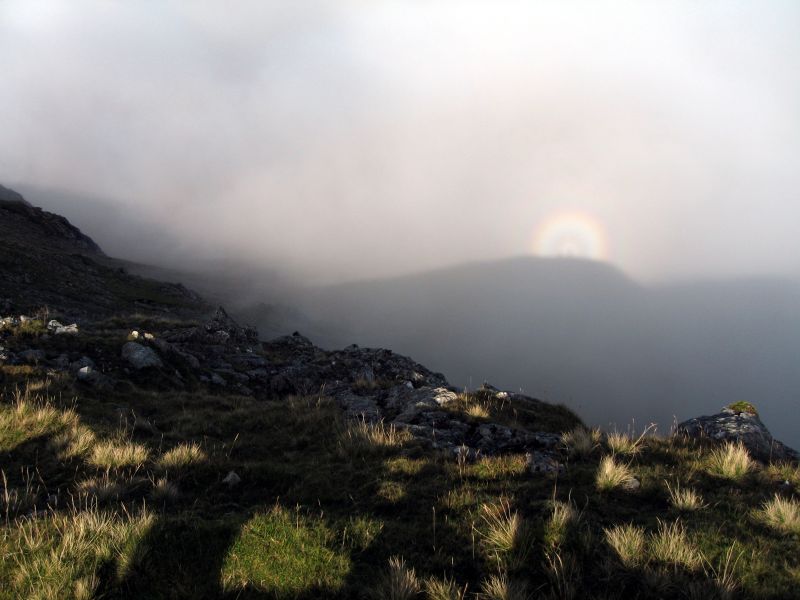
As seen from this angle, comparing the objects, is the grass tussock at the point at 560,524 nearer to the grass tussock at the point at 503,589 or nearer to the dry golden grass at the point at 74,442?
the grass tussock at the point at 503,589

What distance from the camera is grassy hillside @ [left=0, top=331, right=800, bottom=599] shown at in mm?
5262

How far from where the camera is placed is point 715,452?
400 inches

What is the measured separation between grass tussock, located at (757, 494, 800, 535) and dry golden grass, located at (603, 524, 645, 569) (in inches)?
102

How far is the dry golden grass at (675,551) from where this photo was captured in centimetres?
551

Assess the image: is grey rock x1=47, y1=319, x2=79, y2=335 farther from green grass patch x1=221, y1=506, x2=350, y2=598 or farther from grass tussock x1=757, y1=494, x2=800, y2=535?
grass tussock x1=757, y1=494, x2=800, y2=535

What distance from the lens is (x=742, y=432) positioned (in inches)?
551

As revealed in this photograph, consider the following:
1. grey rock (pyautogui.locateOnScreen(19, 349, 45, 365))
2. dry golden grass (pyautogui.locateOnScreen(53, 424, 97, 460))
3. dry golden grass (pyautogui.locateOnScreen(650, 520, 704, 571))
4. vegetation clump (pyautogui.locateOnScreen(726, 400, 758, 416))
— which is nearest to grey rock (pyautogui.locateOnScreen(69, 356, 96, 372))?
grey rock (pyautogui.locateOnScreen(19, 349, 45, 365))

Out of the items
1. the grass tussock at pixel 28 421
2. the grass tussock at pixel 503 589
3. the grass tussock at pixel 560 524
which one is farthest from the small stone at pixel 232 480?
the grass tussock at pixel 560 524

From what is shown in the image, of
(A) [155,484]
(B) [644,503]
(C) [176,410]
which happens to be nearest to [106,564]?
(A) [155,484]

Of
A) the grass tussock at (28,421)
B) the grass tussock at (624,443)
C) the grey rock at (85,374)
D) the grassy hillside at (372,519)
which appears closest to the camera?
the grassy hillside at (372,519)

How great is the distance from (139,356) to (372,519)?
1647 cm

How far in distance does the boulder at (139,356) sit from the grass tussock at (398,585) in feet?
57.0

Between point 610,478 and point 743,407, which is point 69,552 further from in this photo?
point 743,407

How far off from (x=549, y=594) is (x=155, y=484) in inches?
278
